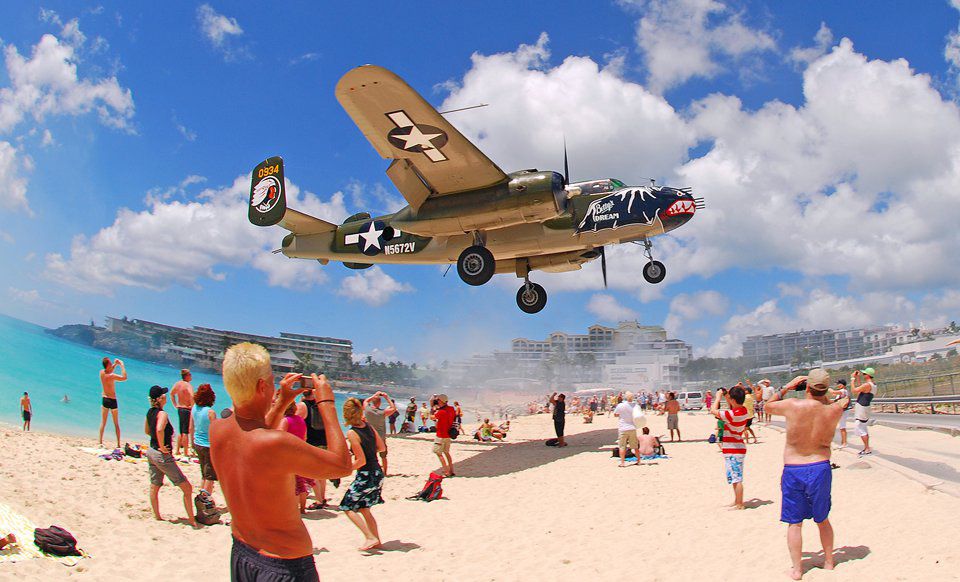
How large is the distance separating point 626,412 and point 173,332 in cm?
7803

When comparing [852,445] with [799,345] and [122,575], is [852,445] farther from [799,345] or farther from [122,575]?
[799,345]

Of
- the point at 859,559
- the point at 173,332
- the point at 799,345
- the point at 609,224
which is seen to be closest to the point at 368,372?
the point at 173,332

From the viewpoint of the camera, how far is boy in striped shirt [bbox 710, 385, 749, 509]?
27.3 feet

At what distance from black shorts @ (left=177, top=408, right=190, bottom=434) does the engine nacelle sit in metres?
6.31

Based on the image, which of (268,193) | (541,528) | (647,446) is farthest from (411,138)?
(647,446)

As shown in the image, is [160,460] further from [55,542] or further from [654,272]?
[654,272]

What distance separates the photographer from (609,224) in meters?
15.0

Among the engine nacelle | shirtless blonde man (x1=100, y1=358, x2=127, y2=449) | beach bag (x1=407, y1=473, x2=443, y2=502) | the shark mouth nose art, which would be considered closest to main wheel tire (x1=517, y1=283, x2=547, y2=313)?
the engine nacelle

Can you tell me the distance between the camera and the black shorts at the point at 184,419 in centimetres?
1191

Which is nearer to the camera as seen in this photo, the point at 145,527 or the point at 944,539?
A: the point at 944,539

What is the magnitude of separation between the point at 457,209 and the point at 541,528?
26.3ft

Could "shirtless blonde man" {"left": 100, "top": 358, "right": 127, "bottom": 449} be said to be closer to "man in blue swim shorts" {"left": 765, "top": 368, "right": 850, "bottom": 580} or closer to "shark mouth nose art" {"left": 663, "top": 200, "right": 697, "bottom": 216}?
"man in blue swim shorts" {"left": 765, "top": 368, "right": 850, "bottom": 580}

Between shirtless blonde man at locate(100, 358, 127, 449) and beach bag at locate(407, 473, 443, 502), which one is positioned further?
shirtless blonde man at locate(100, 358, 127, 449)

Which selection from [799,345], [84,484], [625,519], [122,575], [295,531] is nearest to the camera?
[295,531]
